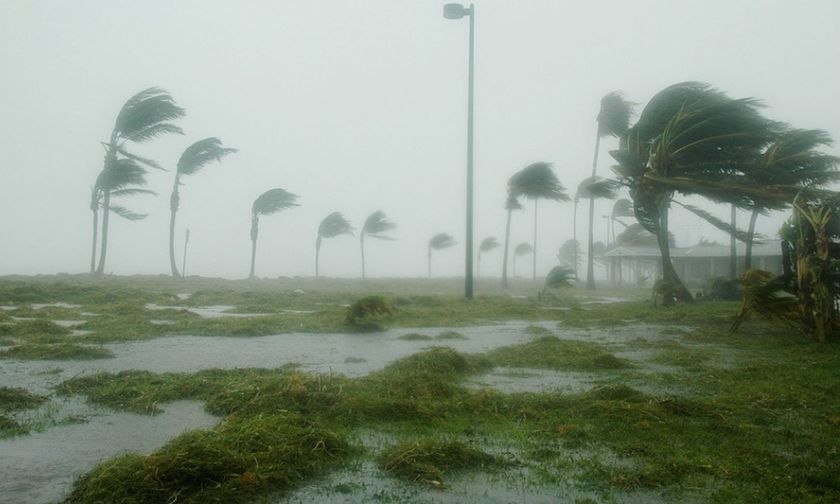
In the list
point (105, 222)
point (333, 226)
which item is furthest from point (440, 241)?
point (105, 222)

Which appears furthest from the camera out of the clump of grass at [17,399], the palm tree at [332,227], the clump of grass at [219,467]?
the palm tree at [332,227]

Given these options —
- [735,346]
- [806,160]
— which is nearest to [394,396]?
[735,346]

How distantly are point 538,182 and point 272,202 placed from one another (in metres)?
20.1

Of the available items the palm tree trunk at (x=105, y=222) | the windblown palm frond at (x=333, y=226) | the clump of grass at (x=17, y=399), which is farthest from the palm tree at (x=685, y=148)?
the windblown palm frond at (x=333, y=226)

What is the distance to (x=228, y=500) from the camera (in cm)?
265

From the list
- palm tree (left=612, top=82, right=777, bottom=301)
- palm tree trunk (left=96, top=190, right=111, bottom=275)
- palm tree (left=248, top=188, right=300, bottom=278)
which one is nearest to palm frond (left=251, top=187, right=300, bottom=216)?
palm tree (left=248, top=188, right=300, bottom=278)

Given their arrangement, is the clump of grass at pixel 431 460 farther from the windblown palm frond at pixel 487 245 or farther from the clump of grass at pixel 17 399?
the windblown palm frond at pixel 487 245

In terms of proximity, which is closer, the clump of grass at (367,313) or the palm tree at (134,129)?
the clump of grass at (367,313)

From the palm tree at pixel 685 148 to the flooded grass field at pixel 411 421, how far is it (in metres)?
9.58

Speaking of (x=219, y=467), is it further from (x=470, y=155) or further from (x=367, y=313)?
(x=470, y=155)

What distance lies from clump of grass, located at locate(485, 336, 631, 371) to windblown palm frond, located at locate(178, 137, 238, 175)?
25990 mm

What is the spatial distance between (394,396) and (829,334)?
7.22m

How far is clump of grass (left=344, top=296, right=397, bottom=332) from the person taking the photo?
1034cm

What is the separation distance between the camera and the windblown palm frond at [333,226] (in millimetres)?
51469
